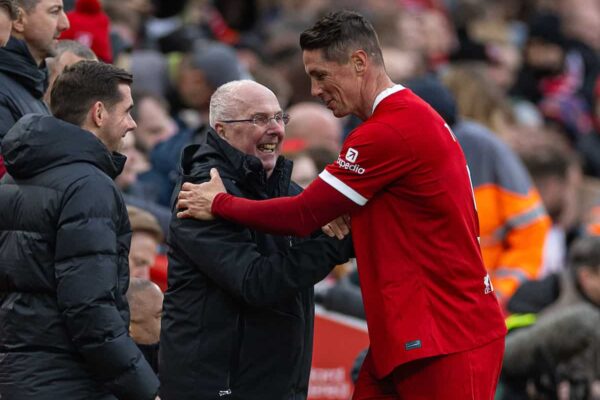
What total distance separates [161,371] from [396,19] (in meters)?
9.15

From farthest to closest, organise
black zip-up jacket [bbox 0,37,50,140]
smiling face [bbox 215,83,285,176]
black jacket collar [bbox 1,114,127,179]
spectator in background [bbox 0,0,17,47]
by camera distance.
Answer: black zip-up jacket [bbox 0,37,50,140] < spectator in background [bbox 0,0,17,47] < smiling face [bbox 215,83,285,176] < black jacket collar [bbox 1,114,127,179]

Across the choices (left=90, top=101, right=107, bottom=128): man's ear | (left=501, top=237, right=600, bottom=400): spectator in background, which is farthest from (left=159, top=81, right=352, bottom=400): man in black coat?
(left=501, top=237, right=600, bottom=400): spectator in background

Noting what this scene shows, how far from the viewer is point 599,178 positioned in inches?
563

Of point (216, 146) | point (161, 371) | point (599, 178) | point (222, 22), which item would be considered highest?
point (216, 146)

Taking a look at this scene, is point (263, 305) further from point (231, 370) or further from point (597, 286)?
point (597, 286)

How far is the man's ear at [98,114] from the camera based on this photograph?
6312 millimetres

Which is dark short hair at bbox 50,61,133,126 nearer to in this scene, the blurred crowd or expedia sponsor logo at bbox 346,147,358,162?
expedia sponsor logo at bbox 346,147,358,162

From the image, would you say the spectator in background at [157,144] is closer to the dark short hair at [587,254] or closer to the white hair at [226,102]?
the dark short hair at [587,254]

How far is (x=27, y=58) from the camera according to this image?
706cm

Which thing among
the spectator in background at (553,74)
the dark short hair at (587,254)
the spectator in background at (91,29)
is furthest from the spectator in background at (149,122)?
the spectator in background at (553,74)

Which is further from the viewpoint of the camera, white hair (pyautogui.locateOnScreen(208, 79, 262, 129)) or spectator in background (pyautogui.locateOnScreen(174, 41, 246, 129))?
spectator in background (pyautogui.locateOnScreen(174, 41, 246, 129))

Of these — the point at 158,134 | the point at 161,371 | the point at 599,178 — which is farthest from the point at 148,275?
the point at 599,178

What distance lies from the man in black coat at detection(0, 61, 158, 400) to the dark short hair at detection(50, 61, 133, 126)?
0.41 feet

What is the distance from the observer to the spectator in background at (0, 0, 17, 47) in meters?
6.69
